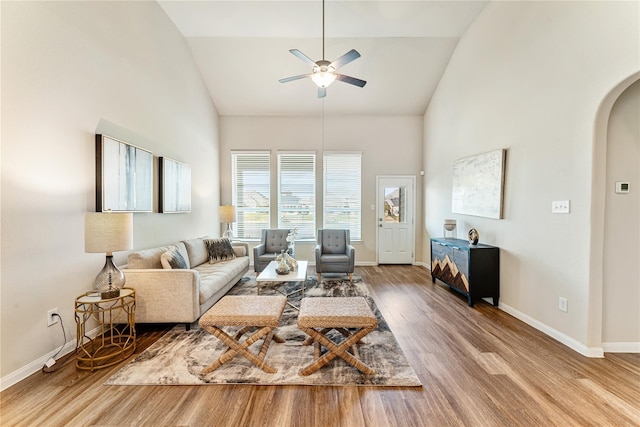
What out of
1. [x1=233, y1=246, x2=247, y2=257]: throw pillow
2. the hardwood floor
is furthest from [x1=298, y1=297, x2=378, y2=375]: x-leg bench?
[x1=233, y1=246, x2=247, y2=257]: throw pillow

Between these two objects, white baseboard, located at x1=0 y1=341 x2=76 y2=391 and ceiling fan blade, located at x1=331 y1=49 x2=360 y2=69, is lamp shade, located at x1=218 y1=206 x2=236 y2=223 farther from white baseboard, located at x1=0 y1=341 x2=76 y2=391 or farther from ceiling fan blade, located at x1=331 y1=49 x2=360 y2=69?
ceiling fan blade, located at x1=331 y1=49 x2=360 y2=69

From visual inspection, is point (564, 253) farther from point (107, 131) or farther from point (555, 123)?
point (107, 131)

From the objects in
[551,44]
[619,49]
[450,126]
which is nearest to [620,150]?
[619,49]

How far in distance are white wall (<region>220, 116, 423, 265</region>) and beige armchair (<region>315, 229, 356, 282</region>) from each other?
2.96ft

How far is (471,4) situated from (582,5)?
6.04 ft

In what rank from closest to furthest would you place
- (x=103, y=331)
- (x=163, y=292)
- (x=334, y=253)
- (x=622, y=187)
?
1. (x=103, y=331)
2. (x=622, y=187)
3. (x=163, y=292)
4. (x=334, y=253)

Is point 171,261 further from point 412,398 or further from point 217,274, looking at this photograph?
point 412,398

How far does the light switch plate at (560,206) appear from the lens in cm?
263

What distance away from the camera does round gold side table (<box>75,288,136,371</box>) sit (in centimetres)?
223

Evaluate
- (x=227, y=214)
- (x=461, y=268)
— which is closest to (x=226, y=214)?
(x=227, y=214)

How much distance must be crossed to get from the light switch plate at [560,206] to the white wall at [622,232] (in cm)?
27

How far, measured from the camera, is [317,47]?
183 inches

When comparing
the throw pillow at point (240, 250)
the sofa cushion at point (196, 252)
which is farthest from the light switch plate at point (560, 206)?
the sofa cushion at point (196, 252)

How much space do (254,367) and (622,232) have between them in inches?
137
